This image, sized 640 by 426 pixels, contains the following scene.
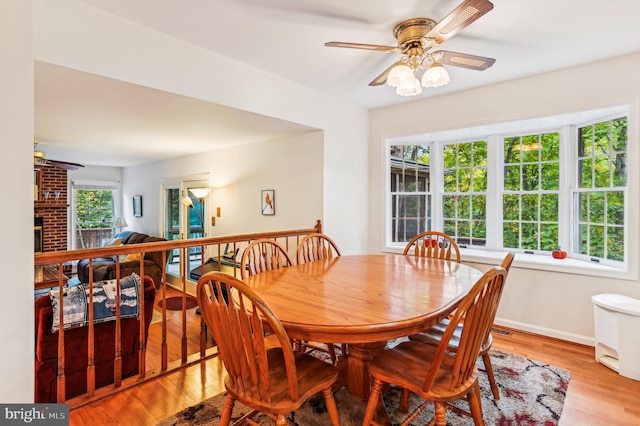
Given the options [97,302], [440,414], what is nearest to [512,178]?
[440,414]

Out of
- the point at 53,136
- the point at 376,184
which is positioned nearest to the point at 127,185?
the point at 53,136

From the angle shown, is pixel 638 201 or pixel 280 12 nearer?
pixel 280 12

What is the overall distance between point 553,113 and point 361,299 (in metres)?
2.75

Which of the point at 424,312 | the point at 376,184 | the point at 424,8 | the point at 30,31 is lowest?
the point at 424,312

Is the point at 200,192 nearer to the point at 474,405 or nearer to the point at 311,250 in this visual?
the point at 311,250

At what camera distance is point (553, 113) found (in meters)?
2.97

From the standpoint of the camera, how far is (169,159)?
5.98 meters

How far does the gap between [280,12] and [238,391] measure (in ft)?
7.08

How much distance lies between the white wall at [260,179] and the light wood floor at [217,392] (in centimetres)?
194

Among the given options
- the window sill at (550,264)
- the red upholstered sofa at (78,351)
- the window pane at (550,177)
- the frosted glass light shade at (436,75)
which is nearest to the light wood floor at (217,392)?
the red upholstered sofa at (78,351)

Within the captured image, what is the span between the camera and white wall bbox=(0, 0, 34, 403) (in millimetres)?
1338

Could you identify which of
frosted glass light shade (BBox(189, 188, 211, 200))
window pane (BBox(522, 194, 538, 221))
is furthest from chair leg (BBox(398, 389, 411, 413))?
frosted glass light shade (BBox(189, 188, 211, 200))

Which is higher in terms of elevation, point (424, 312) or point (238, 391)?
point (424, 312)

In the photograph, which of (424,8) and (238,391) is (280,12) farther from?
(238,391)
